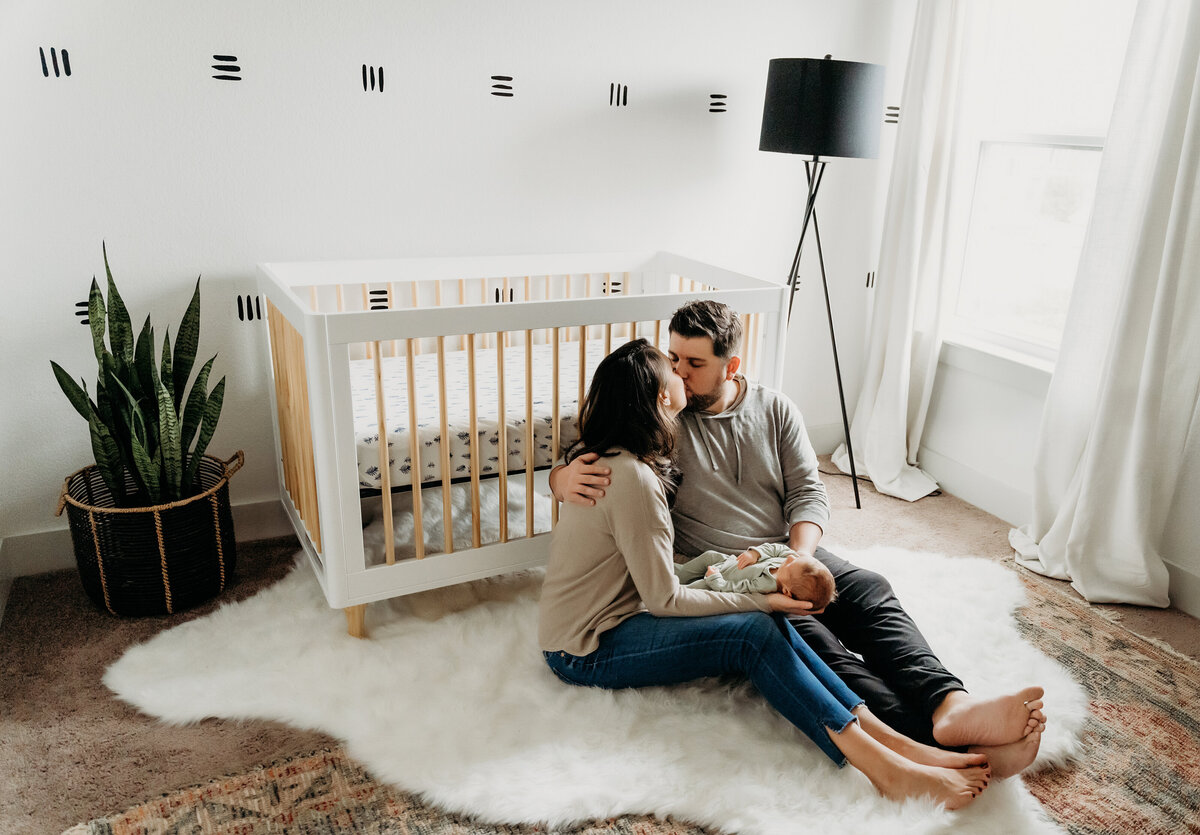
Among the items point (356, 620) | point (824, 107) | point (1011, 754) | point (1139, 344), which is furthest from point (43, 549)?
point (1139, 344)

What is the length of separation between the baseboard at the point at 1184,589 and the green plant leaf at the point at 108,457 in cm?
272

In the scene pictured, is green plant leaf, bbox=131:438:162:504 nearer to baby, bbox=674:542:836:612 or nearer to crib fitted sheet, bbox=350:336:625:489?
crib fitted sheet, bbox=350:336:625:489

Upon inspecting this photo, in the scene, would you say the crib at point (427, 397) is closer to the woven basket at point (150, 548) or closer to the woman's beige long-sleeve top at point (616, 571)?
the woven basket at point (150, 548)

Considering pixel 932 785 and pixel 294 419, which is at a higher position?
pixel 294 419

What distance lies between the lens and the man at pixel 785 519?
5.10ft

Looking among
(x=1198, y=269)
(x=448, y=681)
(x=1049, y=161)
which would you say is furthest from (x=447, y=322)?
(x=1049, y=161)

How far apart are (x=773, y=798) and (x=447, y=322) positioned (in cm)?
114

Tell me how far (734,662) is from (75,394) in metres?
1.65

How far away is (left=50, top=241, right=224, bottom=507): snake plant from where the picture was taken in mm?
1965

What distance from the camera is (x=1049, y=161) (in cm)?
274

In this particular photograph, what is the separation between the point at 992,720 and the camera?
1515 millimetres

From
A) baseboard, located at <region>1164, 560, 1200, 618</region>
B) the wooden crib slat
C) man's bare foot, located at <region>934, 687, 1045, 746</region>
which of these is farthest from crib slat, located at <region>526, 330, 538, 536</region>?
baseboard, located at <region>1164, 560, 1200, 618</region>

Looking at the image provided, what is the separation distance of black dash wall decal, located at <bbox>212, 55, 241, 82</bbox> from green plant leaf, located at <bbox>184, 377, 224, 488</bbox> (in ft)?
2.65

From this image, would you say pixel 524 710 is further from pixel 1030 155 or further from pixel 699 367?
pixel 1030 155
